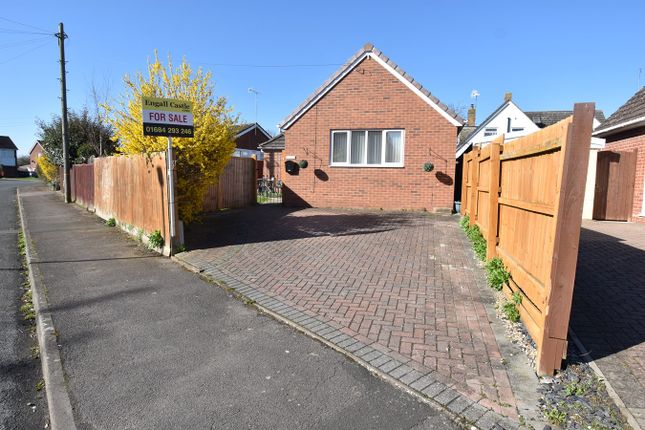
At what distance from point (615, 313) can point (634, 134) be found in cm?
1040

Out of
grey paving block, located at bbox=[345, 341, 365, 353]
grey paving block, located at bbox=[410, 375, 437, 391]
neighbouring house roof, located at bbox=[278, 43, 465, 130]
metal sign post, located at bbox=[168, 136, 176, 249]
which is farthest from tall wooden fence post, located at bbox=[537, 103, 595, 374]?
neighbouring house roof, located at bbox=[278, 43, 465, 130]

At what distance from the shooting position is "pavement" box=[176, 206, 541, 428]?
3.13m

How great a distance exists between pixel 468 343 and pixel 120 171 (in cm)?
969

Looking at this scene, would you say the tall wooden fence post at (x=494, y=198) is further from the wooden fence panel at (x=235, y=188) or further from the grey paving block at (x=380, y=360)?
the wooden fence panel at (x=235, y=188)

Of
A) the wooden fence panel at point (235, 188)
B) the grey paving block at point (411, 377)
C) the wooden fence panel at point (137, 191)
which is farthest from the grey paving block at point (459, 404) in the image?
the wooden fence panel at point (235, 188)

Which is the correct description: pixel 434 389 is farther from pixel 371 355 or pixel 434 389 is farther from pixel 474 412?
pixel 371 355

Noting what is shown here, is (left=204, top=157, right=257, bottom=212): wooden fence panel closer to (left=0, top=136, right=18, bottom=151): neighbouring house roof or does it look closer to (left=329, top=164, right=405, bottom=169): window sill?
(left=329, top=164, right=405, bottom=169): window sill

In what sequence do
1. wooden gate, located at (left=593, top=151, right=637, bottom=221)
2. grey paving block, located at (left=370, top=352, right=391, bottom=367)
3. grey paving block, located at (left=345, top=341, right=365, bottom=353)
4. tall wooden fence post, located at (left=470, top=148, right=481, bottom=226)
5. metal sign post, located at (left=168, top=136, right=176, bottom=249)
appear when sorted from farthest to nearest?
wooden gate, located at (left=593, top=151, right=637, bottom=221), tall wooden fence post, located at (left=470, top=148, right=481, bottom=226), metal sign post, located at (left=168, top=136, right=176, bottom=249), grey paving block, located at (left=345, top=341, right=365, bottom=353), grey paving block, located at (left=370, top=352, right=391, bottom=367)

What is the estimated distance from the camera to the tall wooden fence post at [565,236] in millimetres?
2961

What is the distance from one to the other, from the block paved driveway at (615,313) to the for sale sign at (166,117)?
6.78 m

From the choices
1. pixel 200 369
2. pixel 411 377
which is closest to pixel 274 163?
pixel 200 369

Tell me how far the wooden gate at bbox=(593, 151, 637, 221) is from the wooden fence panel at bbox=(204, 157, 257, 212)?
11794 mm

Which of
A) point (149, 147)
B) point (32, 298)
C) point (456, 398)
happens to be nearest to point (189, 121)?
point (149, 147)

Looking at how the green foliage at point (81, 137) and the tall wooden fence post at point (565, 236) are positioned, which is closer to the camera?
the tall wooden fence post at point (565, 236)
